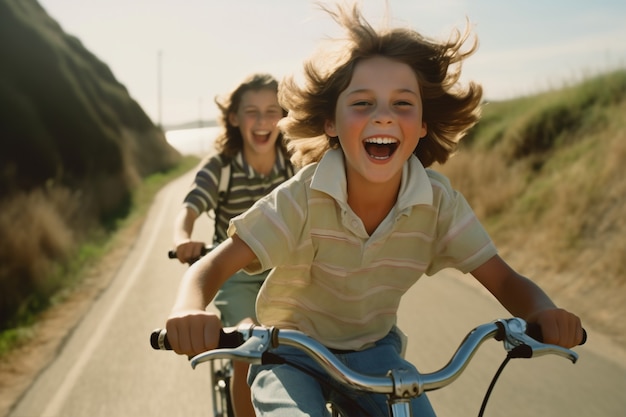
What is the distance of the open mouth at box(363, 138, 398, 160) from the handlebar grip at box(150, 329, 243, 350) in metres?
0.90

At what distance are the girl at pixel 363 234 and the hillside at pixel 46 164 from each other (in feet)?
20.4

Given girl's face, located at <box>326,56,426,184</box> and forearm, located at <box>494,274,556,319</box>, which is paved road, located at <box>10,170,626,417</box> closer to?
forearm, located at <box>494,274,556,319</box>

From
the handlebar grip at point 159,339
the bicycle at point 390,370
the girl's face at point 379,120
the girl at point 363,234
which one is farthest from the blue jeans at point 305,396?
the girl's face at point 379,120

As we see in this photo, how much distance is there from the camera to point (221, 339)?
2.08 m

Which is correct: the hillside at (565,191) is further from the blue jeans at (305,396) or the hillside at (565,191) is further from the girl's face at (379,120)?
the blue jeans at (305,396)

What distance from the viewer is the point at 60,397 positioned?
5.64 metres

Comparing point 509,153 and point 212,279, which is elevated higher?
point 212,279

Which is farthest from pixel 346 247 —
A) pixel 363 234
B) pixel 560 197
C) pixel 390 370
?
pixel 560 197

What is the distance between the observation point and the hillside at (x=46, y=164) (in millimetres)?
9820

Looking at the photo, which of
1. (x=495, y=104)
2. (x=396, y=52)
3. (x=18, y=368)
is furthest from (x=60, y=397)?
(x=495, y=104)

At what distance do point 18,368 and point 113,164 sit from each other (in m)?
18.9

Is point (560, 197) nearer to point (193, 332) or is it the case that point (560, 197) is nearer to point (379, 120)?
point (379, 120)

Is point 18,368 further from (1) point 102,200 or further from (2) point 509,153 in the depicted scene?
(1) point 102,200

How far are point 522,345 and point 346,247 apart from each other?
79 centimetres
